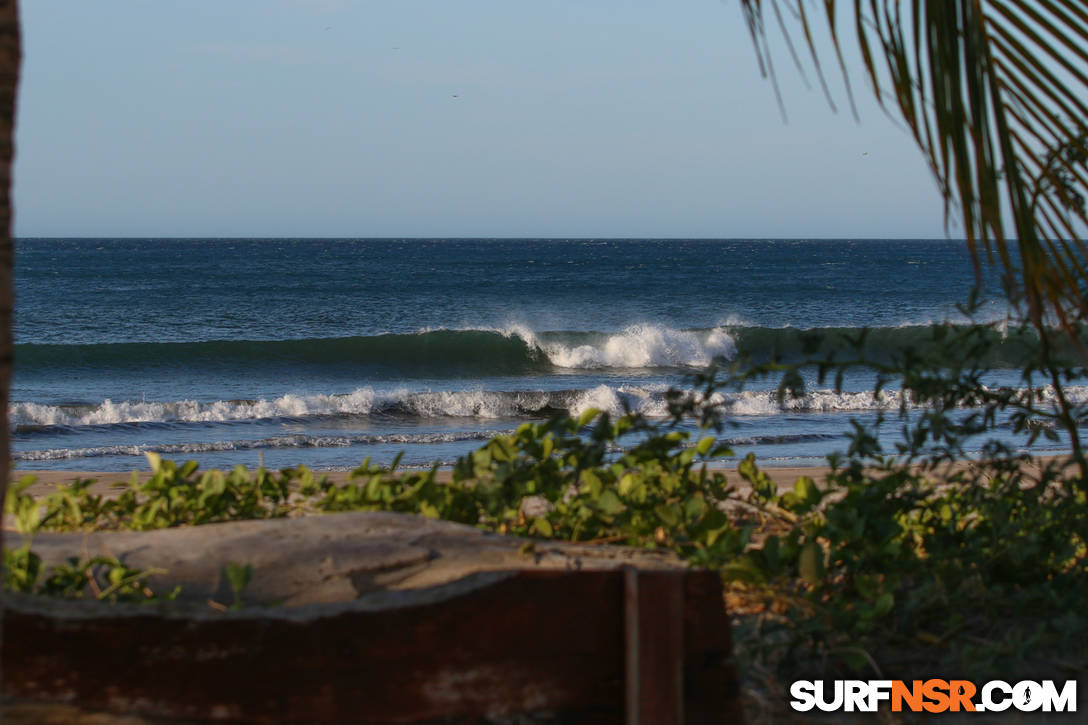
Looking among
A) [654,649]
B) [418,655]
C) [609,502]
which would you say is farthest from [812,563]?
[418,655]

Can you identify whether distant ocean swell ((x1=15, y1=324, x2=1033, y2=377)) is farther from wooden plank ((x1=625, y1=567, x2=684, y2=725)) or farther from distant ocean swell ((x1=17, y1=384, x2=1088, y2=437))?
wooden plank ((x1=625, y1=567, x2=684, y2=725))

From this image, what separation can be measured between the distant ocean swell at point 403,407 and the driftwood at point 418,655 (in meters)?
9.63

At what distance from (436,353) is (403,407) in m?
6.65

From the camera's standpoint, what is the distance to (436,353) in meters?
19.8

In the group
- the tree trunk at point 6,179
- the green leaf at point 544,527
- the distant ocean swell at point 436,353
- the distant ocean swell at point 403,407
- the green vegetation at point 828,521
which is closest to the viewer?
the tree trunk at point 6,179

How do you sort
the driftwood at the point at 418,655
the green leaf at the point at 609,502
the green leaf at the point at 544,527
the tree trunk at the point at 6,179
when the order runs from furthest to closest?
1. the green leaf at the point at 544,527
2. the green leaf at the point at 609,502
3. the driftwood at the point at 418,655
4. the tree trunk at the point at 6,179

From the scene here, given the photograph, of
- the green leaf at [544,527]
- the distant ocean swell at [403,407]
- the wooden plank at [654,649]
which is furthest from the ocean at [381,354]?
the wooden plank at [654,649]

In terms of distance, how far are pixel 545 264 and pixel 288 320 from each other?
3057 centimetres

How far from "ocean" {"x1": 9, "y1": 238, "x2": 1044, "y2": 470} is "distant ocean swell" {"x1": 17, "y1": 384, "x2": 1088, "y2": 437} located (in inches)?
1.4

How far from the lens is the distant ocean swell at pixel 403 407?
1202 cm

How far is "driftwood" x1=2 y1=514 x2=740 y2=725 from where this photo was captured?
5.83 feet

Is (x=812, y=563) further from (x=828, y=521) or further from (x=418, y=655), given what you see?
(x=418, y=655)

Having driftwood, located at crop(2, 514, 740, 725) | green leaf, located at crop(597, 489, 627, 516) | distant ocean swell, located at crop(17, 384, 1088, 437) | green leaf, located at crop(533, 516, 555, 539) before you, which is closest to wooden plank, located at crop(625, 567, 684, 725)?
driftwood, located at crop(2, 514, 740, 725)

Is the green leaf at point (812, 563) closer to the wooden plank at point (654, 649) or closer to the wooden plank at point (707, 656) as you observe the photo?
the wooden plank at point (707, 656)
